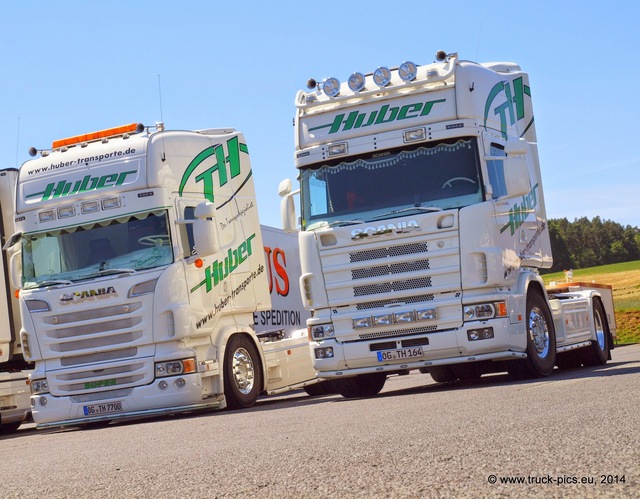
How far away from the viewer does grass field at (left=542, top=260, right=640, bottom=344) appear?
137 ft

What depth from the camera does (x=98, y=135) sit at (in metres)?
15.0

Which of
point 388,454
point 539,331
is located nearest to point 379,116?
point 539,331

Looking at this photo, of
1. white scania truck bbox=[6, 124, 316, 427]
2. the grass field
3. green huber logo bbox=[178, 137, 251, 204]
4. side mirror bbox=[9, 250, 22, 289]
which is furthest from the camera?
the grass field

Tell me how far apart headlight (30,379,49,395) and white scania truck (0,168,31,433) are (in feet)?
4.32

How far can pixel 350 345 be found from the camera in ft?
44.2

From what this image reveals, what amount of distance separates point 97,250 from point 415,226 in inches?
170

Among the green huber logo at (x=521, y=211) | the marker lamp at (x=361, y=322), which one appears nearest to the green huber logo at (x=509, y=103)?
the green huber logo at (x=521, y=211)

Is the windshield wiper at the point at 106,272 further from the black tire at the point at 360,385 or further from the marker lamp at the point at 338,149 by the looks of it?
the black tire at the point at 360,385

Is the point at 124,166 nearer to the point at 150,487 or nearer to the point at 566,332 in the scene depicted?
the point at 566,332

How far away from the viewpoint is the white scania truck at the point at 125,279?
13922 millimetres

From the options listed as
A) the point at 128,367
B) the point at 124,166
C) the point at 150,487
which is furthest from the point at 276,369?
the point at 150,487

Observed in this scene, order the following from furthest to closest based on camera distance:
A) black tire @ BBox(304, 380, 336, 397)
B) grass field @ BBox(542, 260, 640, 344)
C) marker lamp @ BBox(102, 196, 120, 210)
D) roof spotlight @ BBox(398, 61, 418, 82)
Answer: grass field @ BBox(542, 260, 640, 344) < black tire @ BBox(304, 380, 336, 397) < marker lamp @ BBox(102, 196, 120, 210) < roof spotlight @ BBox(398, 61, 418, 82)

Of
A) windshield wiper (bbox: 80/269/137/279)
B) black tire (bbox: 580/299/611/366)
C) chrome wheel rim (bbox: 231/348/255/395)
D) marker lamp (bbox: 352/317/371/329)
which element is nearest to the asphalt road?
marker lamp (bbox: 352/317/371/329)

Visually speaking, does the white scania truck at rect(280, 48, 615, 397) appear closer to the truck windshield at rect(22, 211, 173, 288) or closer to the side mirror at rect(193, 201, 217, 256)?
the side mirror at rect(193, 201, 217, 256)
